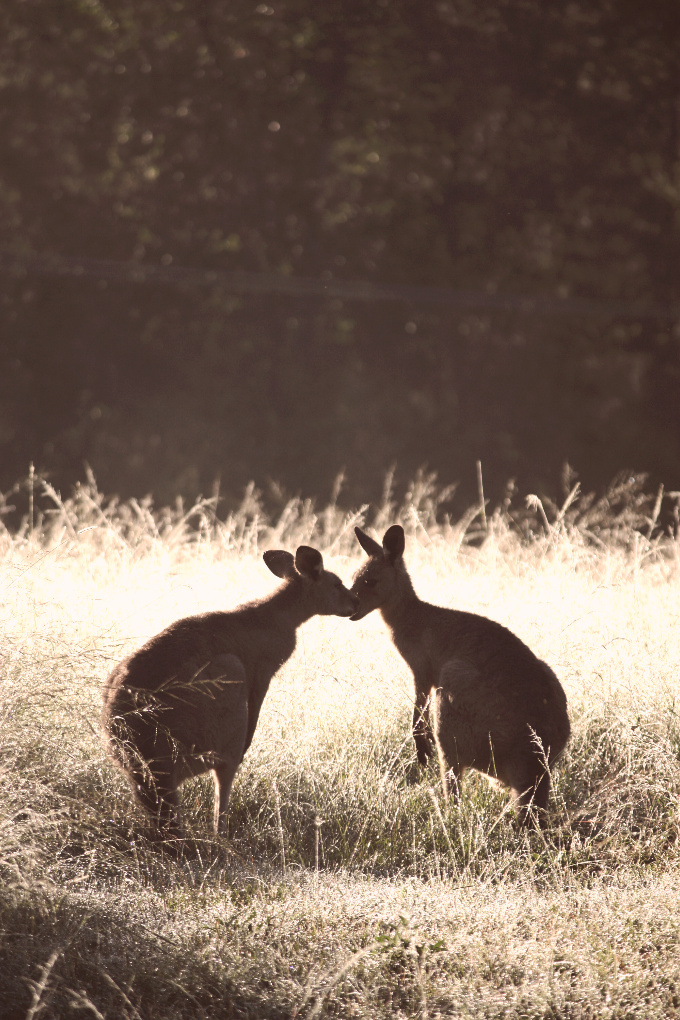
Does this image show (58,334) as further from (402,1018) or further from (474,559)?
(402,1018)

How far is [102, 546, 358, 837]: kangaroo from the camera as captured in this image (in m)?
4.49

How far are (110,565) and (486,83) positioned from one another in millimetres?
9558

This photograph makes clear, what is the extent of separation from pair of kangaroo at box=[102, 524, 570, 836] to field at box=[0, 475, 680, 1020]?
0.68 feet

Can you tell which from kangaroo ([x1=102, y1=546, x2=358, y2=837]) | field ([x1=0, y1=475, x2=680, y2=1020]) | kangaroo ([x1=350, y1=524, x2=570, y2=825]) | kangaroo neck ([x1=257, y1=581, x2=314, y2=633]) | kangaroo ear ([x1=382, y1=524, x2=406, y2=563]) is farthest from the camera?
kangaroo ear ([x1=382, y1=524, x2=406, y2=563])

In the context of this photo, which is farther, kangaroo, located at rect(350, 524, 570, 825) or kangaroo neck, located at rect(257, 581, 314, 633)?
kangaroo neck, located at rect(257, 581, 314, 633)

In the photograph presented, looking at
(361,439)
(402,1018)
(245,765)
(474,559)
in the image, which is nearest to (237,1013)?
(402,1018)

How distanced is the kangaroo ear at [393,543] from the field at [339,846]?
711 mm

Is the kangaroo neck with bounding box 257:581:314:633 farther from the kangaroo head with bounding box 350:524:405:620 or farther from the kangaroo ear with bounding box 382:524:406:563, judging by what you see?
the kangaroo ear with bounding box 382:524:406:563

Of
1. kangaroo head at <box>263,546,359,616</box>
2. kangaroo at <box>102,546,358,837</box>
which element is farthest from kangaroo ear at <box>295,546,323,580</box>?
kangaroo at <box>102,546,358,837</box>

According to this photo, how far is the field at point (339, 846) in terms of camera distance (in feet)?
12.3

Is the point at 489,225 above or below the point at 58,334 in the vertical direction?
above

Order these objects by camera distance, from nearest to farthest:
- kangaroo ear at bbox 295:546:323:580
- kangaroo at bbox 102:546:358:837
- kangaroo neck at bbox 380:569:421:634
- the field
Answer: the field, kangaroo at bbox 102:546:358:837, kangaroo ear at bbox 295:546:323:580, kangaroo neck at bbox 380:569:421:634

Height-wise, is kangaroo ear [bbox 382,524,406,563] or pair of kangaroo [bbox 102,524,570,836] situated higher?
kangaroo ear [bbox 382,524,406,563]

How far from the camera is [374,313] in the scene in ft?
48.6
